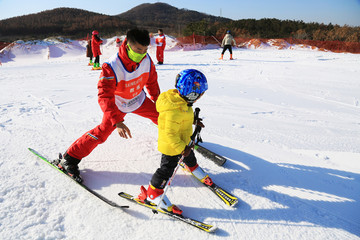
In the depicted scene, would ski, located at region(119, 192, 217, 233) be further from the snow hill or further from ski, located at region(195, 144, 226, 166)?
ski, located at region(195, 144, 226, 166)

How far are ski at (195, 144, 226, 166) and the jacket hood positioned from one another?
1.17 metres

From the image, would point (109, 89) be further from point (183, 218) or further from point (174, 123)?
point (183, 218)

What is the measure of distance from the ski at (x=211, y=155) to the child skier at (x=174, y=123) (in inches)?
33.6

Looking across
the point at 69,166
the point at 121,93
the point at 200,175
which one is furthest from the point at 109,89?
the point at 200,175

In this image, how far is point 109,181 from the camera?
8.45ft

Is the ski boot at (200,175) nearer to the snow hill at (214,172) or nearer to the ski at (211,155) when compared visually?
the snow hill at (214,172)

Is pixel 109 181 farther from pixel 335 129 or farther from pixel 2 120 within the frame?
pixel 335 129

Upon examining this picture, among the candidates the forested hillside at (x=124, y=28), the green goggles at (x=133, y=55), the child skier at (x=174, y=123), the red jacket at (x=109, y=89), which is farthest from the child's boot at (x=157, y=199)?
the forested hillside at (x=124, y=28)

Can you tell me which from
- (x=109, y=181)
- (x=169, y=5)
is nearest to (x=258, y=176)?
(x=109, y=181)

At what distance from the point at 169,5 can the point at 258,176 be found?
9446 cm

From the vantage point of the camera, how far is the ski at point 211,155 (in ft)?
9.48

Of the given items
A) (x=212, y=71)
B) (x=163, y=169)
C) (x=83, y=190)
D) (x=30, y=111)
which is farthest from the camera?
(x=212, y=71)

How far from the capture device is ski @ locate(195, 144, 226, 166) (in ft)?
9.48

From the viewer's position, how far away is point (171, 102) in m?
1.96
